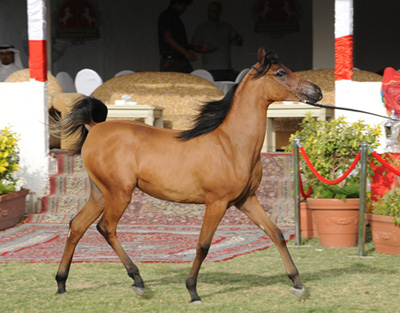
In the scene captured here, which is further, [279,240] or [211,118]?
[211,118]

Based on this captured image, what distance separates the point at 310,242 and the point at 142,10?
401 inches

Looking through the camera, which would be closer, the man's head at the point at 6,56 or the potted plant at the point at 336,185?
the potted plant at the point at 336,185

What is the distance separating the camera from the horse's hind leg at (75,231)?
5.24 m

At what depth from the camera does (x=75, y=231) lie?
525 cm

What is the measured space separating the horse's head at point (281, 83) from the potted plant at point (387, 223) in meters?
2.09

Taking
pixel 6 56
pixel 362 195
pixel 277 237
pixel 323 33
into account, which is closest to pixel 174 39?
pixel 323 33

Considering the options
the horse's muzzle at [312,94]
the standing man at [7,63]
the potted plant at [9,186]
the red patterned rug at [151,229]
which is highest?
the standing man at [7,63]

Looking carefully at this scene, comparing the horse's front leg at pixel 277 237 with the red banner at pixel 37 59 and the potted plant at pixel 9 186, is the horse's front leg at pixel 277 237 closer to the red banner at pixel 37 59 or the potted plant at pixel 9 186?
the potted plant at pixel 9 186

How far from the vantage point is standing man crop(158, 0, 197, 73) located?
11.6 metres

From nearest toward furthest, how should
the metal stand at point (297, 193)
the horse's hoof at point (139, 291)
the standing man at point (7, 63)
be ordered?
the horse's hoof at point (139, 291)
the metal stand at point (297, 193)
the standing man at point (7, 63)

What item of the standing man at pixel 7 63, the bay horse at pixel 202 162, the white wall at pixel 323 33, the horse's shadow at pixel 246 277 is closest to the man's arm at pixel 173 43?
the white wall at pixel 323 33

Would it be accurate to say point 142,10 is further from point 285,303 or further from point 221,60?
point 285,303

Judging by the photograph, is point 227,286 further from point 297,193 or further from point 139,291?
point 297,193

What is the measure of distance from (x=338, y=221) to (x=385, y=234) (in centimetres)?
52
